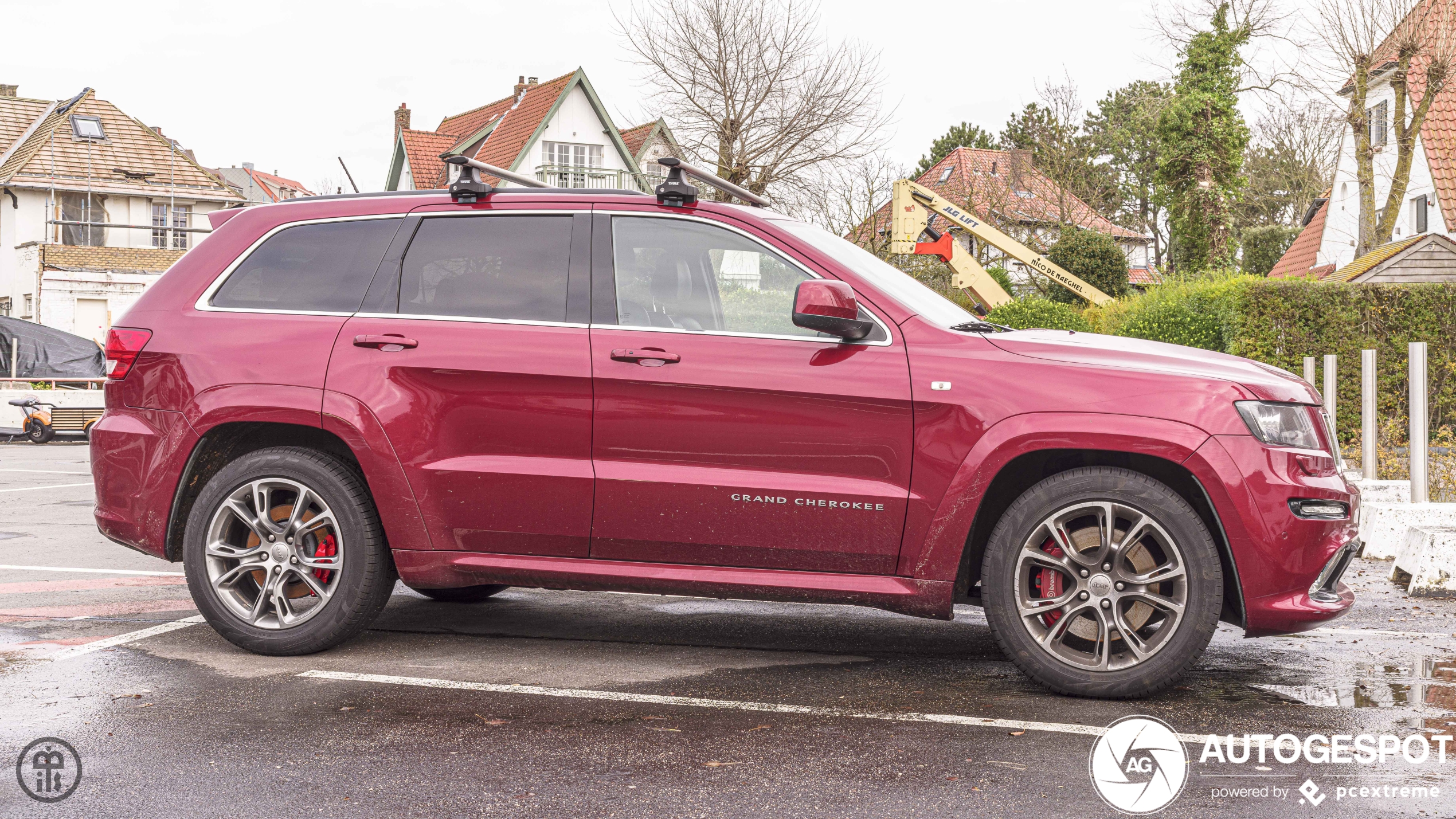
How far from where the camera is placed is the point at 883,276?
5.08 metres

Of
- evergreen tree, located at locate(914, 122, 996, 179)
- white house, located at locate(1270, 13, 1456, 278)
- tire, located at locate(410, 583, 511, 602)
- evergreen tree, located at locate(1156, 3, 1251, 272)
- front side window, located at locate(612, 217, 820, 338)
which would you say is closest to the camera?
front side window, located at locate(612, 217, 820, 338)

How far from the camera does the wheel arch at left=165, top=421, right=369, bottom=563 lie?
17.1 ft

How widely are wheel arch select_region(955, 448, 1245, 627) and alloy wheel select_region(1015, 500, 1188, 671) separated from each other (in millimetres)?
182

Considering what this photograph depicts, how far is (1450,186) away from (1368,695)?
104 ft

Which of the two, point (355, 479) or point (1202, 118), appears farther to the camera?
point (1202, 118)

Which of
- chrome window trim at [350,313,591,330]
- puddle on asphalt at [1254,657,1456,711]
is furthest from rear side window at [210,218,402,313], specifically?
puddle on asphalt at [1254,657,1456,711]

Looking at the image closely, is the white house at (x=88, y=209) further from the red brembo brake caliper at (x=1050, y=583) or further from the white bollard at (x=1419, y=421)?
the red brembo brake caliper at (x=1050, y=583)

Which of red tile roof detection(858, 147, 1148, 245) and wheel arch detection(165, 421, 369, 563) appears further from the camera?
red tile roof detection(858, 147, 1148, 245)

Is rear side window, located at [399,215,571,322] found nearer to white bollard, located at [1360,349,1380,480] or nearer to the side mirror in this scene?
the side mirror

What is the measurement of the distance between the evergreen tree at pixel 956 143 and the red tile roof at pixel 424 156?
2728cm

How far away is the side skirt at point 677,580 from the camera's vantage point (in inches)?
182

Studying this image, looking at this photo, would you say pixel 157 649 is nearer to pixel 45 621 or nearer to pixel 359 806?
pixel 45 621

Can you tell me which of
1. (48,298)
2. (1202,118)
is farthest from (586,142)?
(1202,118)

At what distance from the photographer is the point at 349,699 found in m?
4.46
